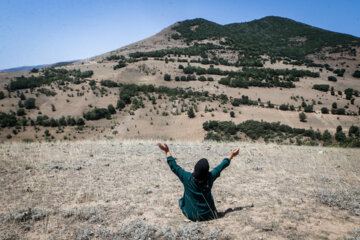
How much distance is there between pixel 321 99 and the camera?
50.2m

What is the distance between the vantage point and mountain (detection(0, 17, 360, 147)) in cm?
3228

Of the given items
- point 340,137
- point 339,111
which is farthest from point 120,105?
point 339,111

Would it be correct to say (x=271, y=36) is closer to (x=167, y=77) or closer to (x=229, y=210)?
(x=167, y=77)

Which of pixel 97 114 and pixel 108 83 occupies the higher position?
pixel 108 83

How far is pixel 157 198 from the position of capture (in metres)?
4.81

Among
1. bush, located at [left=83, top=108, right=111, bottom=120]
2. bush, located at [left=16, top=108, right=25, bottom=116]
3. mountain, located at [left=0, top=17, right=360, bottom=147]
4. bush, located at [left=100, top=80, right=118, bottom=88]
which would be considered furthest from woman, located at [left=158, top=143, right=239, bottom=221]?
bush, located at [left=100, top=80, right=118, bottom=88]

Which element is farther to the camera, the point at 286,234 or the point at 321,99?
the point at 321,99

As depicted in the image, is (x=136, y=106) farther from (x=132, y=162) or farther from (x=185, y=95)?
(x=132, y=162)

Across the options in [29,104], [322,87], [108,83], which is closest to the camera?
[29,104]

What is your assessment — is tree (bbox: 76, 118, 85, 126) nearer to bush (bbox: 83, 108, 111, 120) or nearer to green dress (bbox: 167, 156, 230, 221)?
bush (bbox: 83, 108, 111, 120)

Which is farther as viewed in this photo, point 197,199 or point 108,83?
point 108,83

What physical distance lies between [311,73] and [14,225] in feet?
273

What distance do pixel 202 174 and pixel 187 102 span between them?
4328cm

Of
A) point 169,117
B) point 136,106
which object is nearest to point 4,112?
point 136,106
